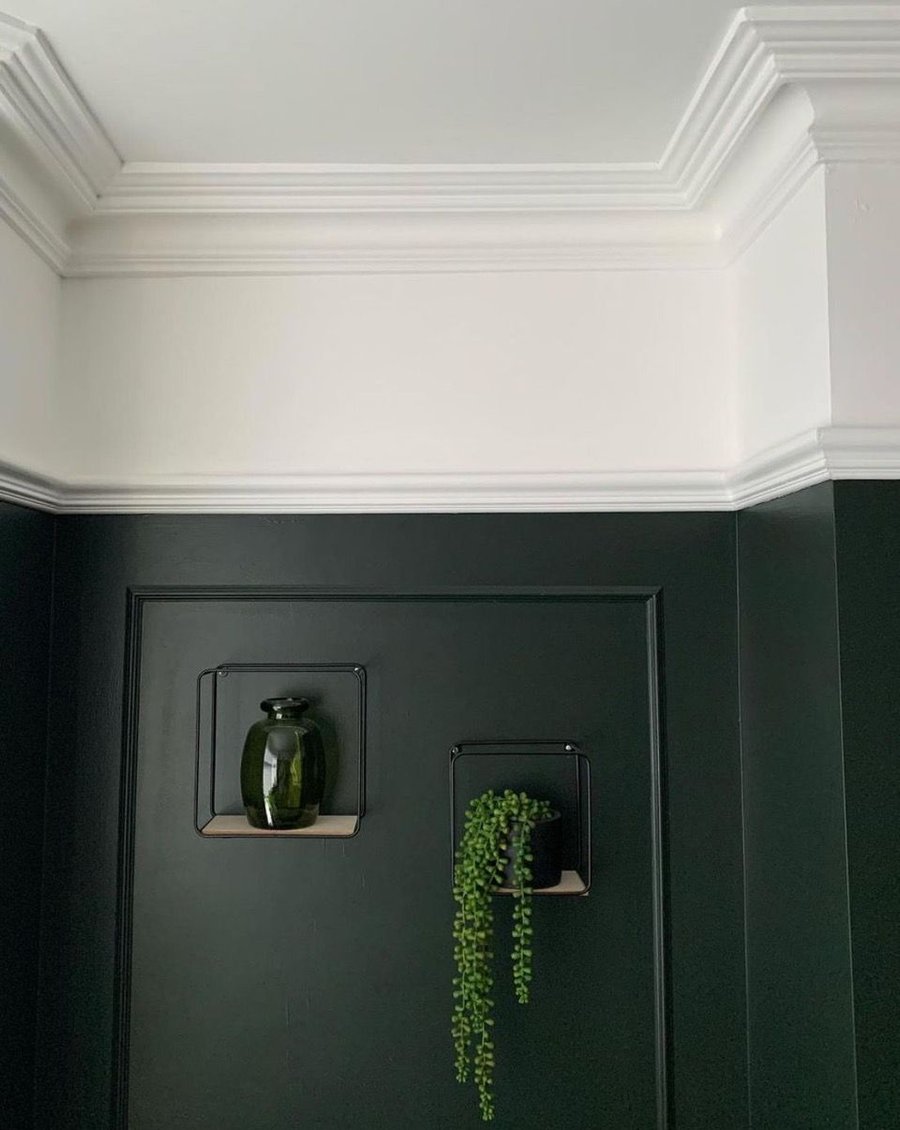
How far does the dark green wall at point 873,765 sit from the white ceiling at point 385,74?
62 centimetres

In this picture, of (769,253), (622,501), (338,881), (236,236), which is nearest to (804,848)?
(622,501)

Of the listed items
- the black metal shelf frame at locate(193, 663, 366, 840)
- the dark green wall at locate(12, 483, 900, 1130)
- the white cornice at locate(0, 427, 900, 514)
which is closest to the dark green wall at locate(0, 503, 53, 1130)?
the dark green wall at locate(12, 483, 900, 1130)

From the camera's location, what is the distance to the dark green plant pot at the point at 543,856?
139 centimetres

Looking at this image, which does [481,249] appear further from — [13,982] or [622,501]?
[13,982]

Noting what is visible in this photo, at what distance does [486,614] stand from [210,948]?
0.71 m

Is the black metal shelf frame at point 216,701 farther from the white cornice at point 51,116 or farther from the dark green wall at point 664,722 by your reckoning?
the white cornice at point 51,116

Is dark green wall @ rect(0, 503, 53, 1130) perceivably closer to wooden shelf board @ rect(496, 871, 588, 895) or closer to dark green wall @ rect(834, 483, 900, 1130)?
wooden shelf board @ rect(496, 871, 588, 895)

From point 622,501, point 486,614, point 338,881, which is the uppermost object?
point 622,501

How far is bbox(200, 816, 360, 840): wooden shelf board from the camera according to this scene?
1417 mm

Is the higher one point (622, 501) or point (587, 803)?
point (622, 501)

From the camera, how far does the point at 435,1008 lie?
1.50 metres

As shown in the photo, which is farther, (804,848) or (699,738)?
(699,738)

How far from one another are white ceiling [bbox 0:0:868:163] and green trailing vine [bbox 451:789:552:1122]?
1013mm

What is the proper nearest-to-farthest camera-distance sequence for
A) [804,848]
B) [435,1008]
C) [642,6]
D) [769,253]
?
1. [642,6]
2. [804,848]
3. [769,253]
4. [435,1008]
